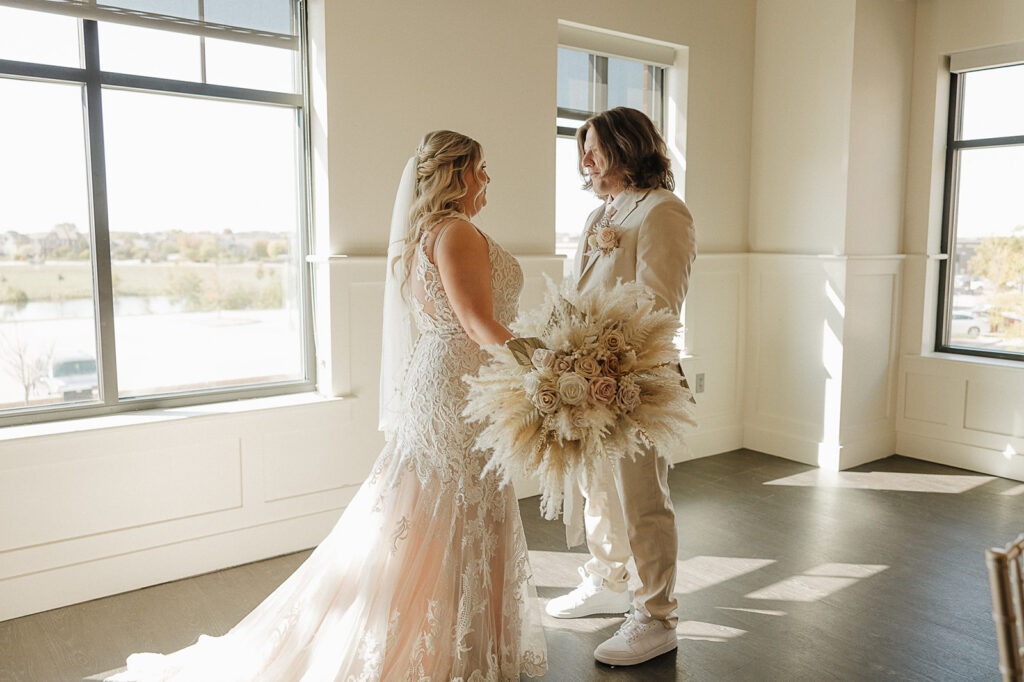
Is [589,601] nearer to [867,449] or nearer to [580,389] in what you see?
[580,389]

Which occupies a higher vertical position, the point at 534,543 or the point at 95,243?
the point at 95,243

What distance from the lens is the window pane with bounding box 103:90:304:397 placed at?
349 centimetres

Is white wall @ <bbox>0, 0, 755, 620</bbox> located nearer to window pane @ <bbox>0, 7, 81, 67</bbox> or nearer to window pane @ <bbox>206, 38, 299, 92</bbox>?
window pane @ <bbox>206, 38, 299, 92</bbox>

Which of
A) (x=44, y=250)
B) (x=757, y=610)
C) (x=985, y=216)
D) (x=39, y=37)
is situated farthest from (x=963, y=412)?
(x=39, y=37)

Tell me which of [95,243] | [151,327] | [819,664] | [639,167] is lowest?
[819,664]

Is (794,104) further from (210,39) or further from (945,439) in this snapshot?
(210,39)

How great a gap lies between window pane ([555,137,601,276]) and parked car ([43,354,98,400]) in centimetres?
263

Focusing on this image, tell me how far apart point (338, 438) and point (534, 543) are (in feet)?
3.60

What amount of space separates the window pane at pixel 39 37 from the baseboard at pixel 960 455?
17.8ft

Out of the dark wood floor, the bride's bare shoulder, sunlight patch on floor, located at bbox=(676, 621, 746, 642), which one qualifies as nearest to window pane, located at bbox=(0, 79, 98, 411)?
the dark wood floor

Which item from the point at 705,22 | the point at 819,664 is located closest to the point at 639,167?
the point at 819,664

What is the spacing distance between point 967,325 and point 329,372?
424 centimetres

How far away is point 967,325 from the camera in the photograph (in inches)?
211

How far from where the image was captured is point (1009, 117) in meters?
5.05
